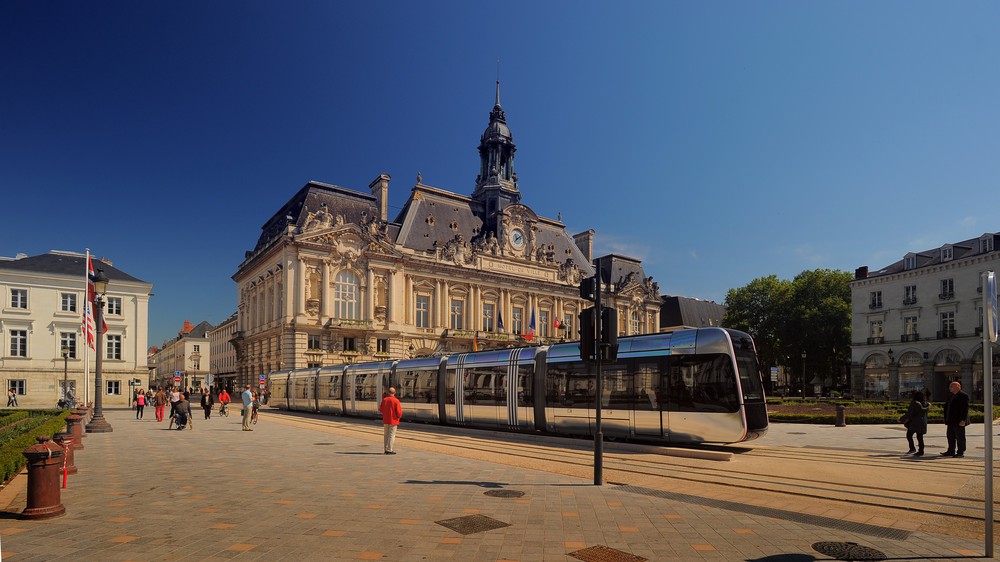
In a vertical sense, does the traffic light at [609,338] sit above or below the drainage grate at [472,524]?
above

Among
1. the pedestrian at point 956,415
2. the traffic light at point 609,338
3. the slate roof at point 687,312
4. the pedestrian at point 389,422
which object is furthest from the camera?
the slate roof at point 687,312

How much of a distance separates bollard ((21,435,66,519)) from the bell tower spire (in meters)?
62.5

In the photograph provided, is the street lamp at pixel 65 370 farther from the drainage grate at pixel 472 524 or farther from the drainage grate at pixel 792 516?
the drainage grate at pixel 792 516

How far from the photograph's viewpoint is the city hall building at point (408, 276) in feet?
182

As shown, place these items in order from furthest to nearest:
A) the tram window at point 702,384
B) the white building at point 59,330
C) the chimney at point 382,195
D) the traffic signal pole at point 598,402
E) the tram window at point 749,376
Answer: the chimney at point 382,195
the white building at point 59,330
the tram window at point 749,376
the tram window at point 702,384
the traffic signal pole at point 598,402

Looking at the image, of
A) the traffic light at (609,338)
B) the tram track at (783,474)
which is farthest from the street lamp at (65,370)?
the traffic light at (609,338)

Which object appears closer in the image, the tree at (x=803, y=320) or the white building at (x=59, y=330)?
the white building at (x=59, y=330)

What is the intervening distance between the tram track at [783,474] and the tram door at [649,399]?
96 cm

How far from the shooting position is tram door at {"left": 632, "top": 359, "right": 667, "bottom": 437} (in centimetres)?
1631

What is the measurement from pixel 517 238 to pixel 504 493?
197ft

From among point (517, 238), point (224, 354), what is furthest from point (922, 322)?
point (224, 354)

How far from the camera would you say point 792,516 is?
→ 844 cm

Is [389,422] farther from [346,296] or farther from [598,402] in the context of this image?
[346,296]

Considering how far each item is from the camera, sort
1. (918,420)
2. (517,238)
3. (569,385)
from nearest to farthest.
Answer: (918,420) → (569,385) → (517,238)
